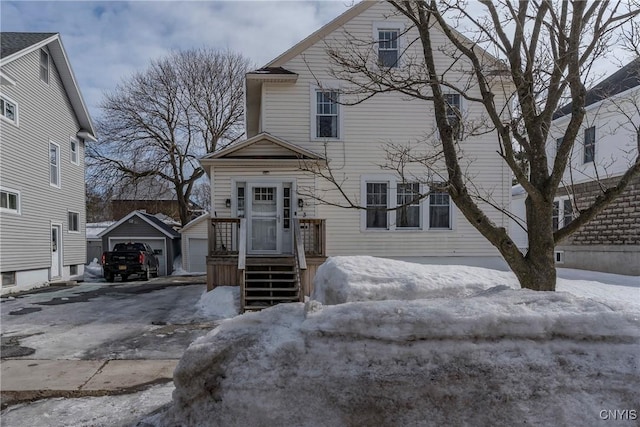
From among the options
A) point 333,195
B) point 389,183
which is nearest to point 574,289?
point 389,183

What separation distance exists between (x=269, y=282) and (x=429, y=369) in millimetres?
7582

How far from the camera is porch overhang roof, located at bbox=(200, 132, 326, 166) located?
1093 cm

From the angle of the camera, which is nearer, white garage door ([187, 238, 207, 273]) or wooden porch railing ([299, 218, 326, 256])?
wooden porch railing ([299, 218, 326, 256])

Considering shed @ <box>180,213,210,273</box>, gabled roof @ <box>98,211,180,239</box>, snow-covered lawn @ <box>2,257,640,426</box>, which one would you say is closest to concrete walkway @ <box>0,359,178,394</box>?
snow-covered lawn @ <box>2,257,640,426</box>

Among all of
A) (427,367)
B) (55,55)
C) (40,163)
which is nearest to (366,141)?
(427,367)

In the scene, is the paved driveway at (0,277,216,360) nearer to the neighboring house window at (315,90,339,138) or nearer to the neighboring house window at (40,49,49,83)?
the neighboring house window at (315,90,339,138)

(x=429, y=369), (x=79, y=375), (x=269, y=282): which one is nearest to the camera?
(x=429, y=369)

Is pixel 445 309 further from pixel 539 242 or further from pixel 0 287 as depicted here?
pixel 0 287

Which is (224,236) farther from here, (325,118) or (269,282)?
(325,118)

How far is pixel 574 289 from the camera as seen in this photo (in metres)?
8.54

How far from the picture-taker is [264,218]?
11359mm

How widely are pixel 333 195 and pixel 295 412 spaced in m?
9.92

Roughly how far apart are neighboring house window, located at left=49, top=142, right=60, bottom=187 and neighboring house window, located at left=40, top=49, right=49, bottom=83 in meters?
2.34

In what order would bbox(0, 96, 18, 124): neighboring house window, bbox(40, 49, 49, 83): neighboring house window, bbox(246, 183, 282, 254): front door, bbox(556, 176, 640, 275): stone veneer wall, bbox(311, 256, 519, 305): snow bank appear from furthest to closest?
bbox(40, 49, 49, 83): neighboring house window
bbox(0, 96, 18, 124): neighboring house window
bbox(556, 176, 640, 275): stone veneer wall
bbox(246, 183, 282, 254): front door
bbox(311, 256, 519, 305): snow bank
